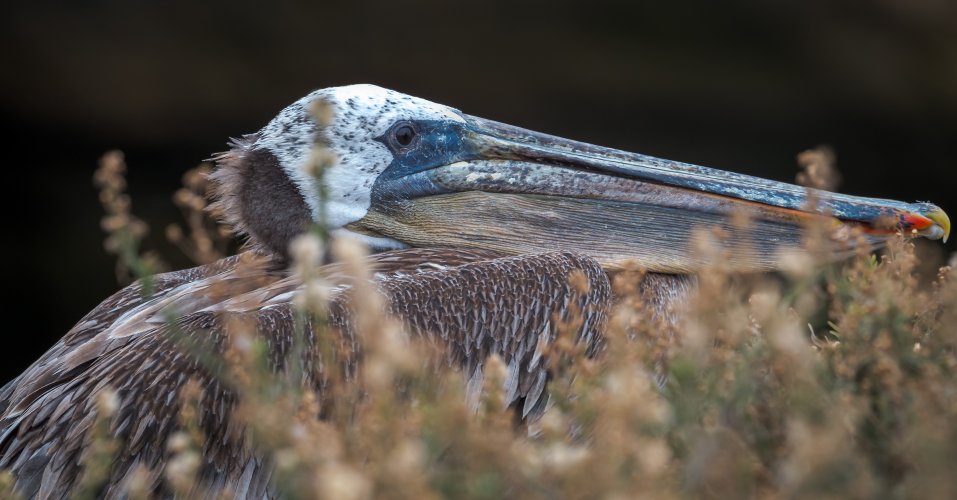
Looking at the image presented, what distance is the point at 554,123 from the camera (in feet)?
28.3

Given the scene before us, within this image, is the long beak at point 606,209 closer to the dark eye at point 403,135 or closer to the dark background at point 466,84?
the dark eye at point 403,135

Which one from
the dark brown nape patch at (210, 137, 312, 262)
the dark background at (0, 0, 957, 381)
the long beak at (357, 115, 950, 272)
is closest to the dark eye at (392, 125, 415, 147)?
the long beak at (357, 115, 950, 272)

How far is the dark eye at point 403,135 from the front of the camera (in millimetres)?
4207

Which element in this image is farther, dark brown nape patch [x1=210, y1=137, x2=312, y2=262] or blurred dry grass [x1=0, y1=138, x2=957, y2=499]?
dark brown nape patch [x1=210, y1=137, x2=312, y2=262]

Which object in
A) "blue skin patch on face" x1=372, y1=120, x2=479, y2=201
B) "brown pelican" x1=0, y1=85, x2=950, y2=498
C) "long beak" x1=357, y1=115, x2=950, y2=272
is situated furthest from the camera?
"blue skin patch on face" x1=372, y1=120, x2=479, y2=201

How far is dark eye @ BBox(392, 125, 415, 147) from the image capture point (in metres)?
4.21

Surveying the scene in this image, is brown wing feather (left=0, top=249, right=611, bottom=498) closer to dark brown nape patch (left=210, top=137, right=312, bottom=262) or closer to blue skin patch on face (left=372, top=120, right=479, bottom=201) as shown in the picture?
dark brown nape patch (left=210, top=137, right=312, bottom=262)

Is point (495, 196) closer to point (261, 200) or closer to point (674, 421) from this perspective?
point (261, 200)

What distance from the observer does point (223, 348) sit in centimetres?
315

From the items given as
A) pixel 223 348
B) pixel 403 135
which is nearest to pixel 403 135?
pixel 403 135

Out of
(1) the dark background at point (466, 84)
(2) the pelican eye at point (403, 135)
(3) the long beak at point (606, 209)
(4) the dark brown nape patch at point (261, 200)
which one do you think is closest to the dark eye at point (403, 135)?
(2) the pelican eye at point (403, 135)

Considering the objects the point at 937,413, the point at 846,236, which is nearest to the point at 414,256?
the point at 846,236

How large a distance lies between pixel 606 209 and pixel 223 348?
1.57m

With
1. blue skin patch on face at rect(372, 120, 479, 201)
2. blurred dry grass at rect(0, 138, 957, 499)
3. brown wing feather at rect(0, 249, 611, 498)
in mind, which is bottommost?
brown wing feather at rect(0, 249, 611, 498)
